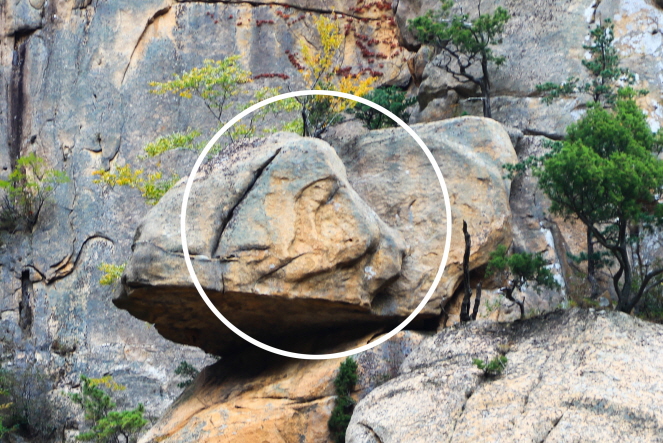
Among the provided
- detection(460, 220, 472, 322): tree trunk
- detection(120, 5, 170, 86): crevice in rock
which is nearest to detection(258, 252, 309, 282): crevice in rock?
detection(460, 220, 472, 322): tree trunk

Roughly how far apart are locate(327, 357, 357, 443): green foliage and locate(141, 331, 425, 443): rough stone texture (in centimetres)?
15

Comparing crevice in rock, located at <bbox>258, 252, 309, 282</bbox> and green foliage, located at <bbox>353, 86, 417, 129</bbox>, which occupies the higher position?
green foliage, located at <bbox>353, 86, 417, 129</bbox>

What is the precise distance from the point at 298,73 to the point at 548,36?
28.6 ft

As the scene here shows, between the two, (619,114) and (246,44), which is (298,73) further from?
(619,114)

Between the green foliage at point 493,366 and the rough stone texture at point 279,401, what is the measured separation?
99.3 inches

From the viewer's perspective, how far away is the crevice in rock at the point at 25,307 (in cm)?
2633

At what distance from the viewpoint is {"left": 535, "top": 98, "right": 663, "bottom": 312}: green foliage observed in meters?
14.7

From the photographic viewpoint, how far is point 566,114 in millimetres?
22109

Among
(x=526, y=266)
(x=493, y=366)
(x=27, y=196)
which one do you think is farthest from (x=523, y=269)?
(x=27, y=196)

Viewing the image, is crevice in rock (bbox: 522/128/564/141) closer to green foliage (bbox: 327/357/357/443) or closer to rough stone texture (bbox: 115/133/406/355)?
rough stone texture (bbox: 115/133/406/355)

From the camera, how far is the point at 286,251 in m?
15.9

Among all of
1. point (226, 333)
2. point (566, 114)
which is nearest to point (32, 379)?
point (226, 333)

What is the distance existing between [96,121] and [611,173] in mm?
18140

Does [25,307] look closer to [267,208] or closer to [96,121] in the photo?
[96,121]
